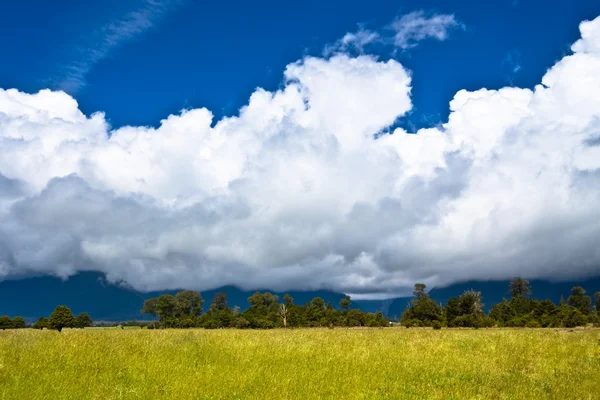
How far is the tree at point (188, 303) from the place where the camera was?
6452 inches

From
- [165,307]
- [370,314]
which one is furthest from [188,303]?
[370,314]

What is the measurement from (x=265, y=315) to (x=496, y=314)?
6824cm

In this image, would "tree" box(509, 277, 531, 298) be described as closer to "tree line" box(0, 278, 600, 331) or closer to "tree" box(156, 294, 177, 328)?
"tree line" box(0, 278, 600, 331)

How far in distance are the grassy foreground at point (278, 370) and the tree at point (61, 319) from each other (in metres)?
82.4

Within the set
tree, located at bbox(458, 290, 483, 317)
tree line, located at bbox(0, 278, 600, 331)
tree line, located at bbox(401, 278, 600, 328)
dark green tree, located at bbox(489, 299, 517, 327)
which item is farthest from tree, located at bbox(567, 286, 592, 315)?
tree, located at bbox(458, 290, 483, 317)

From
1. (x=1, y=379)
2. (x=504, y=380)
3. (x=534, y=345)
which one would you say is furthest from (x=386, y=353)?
(x=1, y=379)

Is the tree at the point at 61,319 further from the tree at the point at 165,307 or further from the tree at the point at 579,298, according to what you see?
the tree at the point at 579,298

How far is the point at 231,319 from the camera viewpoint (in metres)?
133

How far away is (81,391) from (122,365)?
3.63 meters

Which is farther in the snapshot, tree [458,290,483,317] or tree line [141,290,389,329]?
tree line [141,290,389,329]

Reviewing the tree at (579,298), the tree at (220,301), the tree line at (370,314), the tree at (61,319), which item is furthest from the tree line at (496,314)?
the tree at (220,301)

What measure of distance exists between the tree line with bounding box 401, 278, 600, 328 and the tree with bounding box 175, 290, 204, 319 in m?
81.9

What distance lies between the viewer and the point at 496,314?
4601 inches

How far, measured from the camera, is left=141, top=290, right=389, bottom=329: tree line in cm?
12544
